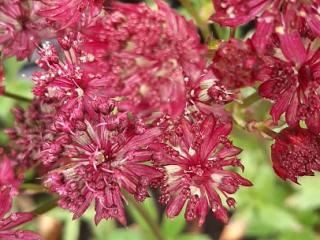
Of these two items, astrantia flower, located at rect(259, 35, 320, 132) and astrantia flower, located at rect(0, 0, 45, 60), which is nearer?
astrantia flower, located at rect(259, 35, 320, 132)

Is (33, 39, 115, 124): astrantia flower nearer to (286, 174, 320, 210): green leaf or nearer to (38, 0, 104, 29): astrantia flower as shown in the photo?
(38, 0, 104, 29): astrantia flower

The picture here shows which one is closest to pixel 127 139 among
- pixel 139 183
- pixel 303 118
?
pixel 139 183

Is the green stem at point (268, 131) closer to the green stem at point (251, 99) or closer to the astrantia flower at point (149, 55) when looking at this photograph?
the green stem at point (251, 99)

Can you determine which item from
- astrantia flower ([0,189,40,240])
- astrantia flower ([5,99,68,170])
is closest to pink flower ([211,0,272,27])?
astrantia flower ([5,99,68,170])

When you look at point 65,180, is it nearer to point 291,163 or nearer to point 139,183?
point 139,183

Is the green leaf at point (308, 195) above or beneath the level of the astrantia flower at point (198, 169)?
beneath

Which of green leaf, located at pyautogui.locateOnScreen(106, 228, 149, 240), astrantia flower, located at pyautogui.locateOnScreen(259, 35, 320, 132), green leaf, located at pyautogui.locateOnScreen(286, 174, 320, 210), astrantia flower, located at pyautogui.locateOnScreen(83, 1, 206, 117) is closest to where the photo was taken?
astrantia flower, located at pyautogui.locateOnScreen(83, 1, 206, 117)

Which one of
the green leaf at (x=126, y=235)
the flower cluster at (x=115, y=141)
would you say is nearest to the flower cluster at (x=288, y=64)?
the flower cluster at (x=115, y=141)
